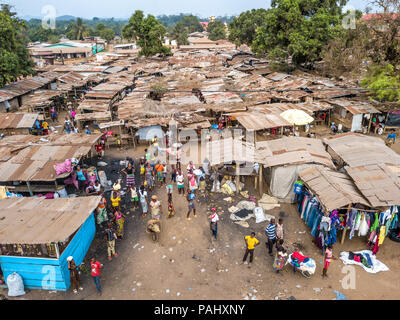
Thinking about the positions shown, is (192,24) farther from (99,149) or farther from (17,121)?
(99,149)

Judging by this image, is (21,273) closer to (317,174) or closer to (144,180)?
(144,180)

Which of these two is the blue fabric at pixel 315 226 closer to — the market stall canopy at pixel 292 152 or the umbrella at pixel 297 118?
the market stall canopy at pixel 292 152

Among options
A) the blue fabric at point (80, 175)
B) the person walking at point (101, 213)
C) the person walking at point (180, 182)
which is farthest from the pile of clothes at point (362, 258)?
the blue fabric at point (80, 175)

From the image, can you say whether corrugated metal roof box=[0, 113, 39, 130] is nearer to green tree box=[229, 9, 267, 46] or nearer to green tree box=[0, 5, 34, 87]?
green tree box=[0, 5, 34, 87]

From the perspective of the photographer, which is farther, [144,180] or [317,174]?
[144,180]

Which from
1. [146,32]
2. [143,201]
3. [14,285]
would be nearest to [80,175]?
[143,201]
